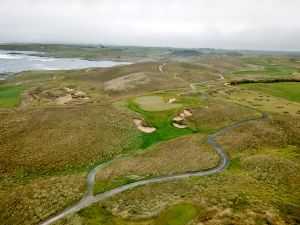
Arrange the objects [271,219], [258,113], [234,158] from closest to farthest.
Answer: [271,219] → [234,158] → [258,113]

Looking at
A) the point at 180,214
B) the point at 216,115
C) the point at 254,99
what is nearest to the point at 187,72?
the point at 254,99

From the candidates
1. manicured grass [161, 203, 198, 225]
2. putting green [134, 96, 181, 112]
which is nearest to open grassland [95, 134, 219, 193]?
manicured grass [161, 203, 198, 225]

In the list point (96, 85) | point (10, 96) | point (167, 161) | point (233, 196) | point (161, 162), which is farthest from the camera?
Answer: point (96, 85)

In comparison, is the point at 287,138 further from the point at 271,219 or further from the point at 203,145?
the point at 271,219

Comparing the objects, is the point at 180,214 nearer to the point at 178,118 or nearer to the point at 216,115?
the point at 178,118

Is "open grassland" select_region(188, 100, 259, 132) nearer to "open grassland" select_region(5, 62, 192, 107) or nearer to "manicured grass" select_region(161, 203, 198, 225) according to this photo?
"open grassland" select_region(5, 62, 192, 107)

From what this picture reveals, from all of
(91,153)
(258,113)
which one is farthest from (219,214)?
(258,113)
